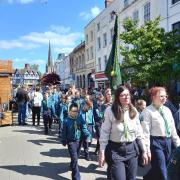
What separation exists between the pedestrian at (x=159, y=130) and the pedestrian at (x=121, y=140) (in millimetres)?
696

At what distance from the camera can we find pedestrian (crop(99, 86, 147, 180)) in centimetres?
459

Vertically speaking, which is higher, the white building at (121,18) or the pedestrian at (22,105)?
the white building at (121,18)

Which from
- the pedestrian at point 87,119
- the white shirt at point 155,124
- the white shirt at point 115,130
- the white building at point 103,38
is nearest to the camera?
the white shirt at point 115,130

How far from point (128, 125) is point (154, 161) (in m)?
1.13

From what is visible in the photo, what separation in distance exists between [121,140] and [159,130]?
1032mm

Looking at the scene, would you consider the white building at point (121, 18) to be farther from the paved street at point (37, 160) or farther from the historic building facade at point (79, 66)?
the paved street at point (37, 160)

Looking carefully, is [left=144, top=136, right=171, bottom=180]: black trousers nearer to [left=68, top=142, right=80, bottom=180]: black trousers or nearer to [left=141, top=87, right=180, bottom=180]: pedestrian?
[left=141, top=87, right=180, bottom=180]: pedestrian

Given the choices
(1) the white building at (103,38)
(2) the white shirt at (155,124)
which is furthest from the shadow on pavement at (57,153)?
(1) the white building at (103,38)

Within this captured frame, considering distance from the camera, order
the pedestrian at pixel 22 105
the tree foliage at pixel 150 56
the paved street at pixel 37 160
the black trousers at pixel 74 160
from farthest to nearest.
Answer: the pedestrian at pixel 22 105, the tree foliage at pixel 150 56, the paved street at pixel 37 160, the black trousers at pixel 74 160

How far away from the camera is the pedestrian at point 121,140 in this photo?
459cm

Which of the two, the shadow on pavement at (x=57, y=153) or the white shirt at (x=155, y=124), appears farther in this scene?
the shadow on pavement at (x=57, y=153)

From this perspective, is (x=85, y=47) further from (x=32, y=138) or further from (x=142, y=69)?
(x=32, y=138)

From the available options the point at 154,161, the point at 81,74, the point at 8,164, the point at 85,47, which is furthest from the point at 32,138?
the point at 81,74

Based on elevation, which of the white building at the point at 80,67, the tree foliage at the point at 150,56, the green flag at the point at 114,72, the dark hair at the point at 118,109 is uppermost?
the white building at the point at 80,67
